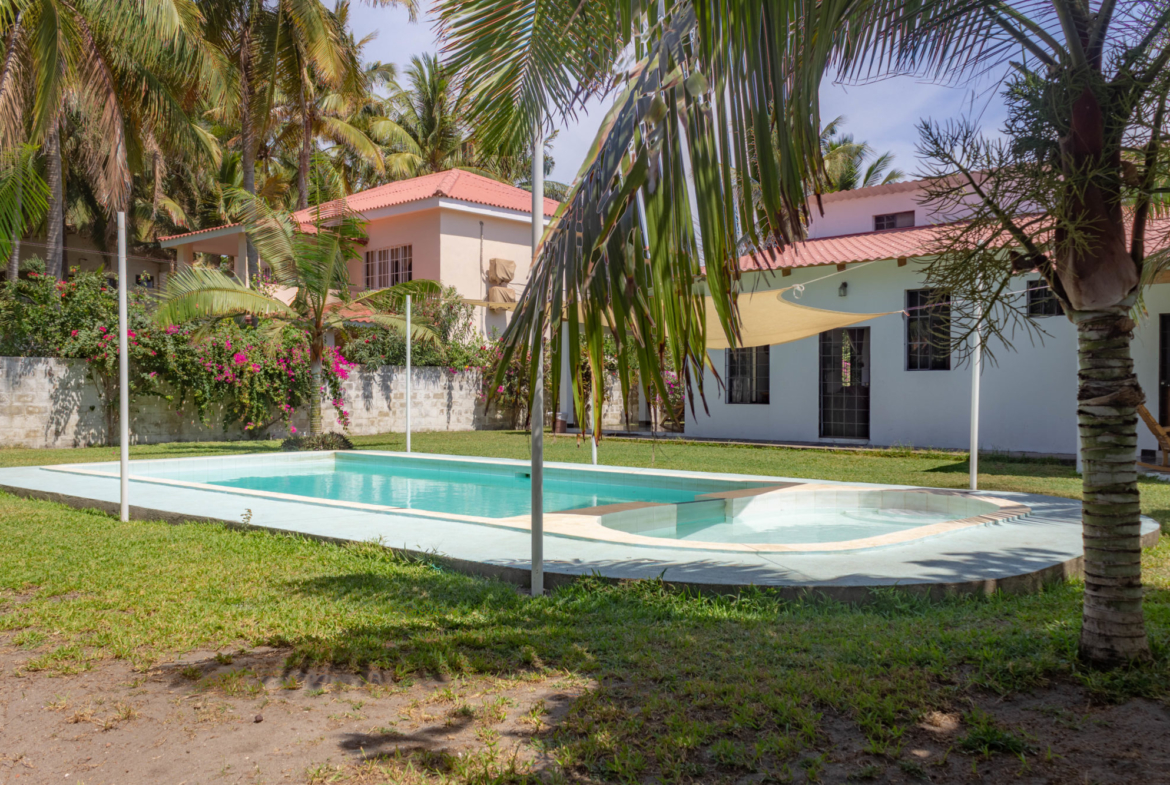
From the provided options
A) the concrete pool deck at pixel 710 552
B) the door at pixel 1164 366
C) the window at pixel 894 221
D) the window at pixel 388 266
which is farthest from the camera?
the window at pixel 388 266

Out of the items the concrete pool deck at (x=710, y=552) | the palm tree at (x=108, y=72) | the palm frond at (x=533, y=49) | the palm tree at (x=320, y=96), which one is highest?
the palm tree at (x=320, y=96)

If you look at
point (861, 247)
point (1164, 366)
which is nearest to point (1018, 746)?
point (1164, 366)

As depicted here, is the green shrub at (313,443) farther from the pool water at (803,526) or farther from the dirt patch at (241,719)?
the dirt patch at (241,719)

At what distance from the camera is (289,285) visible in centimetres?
1571

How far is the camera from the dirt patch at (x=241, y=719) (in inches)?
116

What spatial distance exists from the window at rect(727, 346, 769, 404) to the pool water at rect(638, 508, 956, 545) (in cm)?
1068

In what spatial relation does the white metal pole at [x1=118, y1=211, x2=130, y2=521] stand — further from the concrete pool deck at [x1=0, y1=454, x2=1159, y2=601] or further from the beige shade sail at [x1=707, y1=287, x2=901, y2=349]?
the beige shade sail at [x1=707, y1=287, x2=901, y2=349]

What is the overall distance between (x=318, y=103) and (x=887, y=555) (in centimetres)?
2569

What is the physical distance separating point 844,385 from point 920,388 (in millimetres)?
1938

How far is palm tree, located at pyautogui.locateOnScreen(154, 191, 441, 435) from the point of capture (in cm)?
1484

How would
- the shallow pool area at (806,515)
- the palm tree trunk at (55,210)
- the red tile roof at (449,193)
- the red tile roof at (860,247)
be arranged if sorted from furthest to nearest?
the red tile roof at (449,193) < the palm tree trunk at (55,210) < the red tile roof at (860,247) < the shallow pool area at (806,515)

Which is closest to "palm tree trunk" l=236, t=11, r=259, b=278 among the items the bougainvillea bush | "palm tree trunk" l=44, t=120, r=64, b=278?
"palm tree trunk" l=44, t=120, r=64, b=278

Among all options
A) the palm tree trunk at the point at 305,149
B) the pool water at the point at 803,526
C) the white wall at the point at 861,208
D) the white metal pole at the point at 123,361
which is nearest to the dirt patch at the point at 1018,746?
the pool water at the point at 803,526

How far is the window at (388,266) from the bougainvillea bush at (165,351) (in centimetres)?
735
